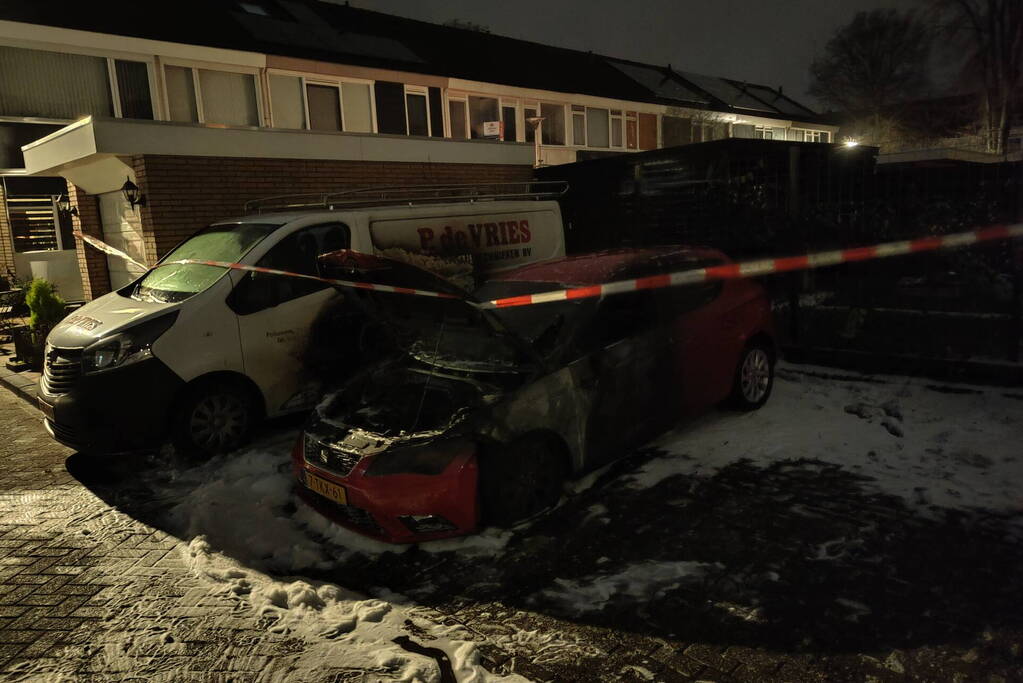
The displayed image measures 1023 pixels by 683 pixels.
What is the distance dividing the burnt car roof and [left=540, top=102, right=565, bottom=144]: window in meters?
19.0

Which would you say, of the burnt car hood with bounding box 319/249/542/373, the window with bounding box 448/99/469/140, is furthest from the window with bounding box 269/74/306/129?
the burnt car hood with bounding box 319/249/542/373

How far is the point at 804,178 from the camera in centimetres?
799

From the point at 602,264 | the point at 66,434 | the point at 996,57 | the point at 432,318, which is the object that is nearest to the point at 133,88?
the point at 66,434

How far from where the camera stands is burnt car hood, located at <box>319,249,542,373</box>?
4.40 meters

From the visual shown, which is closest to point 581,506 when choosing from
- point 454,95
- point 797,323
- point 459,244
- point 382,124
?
point 459,244

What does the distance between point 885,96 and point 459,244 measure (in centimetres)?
4990

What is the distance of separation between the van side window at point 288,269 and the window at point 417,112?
46.9ft

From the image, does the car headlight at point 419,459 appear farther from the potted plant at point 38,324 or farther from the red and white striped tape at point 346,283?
the potted plant at point 38,324

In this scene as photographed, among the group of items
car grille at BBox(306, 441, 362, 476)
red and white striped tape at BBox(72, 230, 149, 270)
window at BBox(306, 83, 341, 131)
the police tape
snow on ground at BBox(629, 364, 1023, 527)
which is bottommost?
snow on ground at BBox(629, 364, 1023, 527)

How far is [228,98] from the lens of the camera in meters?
16.6

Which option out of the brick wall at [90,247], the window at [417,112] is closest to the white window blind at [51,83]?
the brick wall at [90,247]

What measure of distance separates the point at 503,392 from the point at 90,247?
1041 cm

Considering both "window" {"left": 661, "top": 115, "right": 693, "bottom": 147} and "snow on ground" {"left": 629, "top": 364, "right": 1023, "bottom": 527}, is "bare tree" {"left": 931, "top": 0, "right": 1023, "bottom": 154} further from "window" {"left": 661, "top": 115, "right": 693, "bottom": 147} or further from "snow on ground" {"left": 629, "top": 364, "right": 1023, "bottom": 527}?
"snow on ground" {"left": 629, "top": 364, "right": 1023, "bottom": 527}

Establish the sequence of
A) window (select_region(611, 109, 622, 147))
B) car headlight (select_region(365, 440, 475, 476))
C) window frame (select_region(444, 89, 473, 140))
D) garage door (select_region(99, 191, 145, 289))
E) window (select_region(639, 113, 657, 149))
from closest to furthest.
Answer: car headlight (select_region(365, 440, 475, 476)) → garage door (select_region(99, 191, 145, 289)) → window frame (select_region(444, 89, 473, 140)) → window (select_region(611, 109, 622, 147)) → window (select_region(639, 113, 657, 149))
